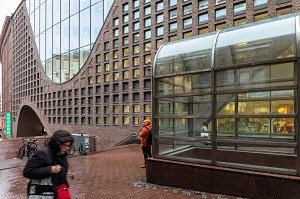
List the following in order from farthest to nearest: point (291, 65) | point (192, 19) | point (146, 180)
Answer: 1. point (192, 19)
2. point (146, 180)
3. point (291, 65)

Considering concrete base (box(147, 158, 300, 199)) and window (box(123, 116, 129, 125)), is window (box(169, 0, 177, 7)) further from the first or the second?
concrete base (box(147, 158, 300, 199))

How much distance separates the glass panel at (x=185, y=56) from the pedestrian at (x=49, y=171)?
5130 mm

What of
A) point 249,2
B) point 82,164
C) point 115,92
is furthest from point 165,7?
point 82,164

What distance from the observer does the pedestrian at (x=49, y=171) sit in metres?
2.95

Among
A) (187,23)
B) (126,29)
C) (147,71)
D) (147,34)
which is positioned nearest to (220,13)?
(187,23)

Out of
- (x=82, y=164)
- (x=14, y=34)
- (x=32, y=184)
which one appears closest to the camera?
(x=32, y=184)

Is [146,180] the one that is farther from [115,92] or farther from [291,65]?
[115,92]

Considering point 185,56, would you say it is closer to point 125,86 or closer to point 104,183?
point 104,183

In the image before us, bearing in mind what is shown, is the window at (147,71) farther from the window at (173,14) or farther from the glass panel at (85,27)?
the glass panel at (85,27)

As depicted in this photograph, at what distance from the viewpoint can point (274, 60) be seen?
20.2 ft

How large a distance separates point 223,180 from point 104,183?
11.8 feet

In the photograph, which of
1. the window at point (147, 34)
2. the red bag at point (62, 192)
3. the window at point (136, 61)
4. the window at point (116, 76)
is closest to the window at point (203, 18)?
the window at point (147, 34)

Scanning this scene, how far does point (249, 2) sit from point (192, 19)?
165 inches

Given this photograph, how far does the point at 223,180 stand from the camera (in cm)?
660
